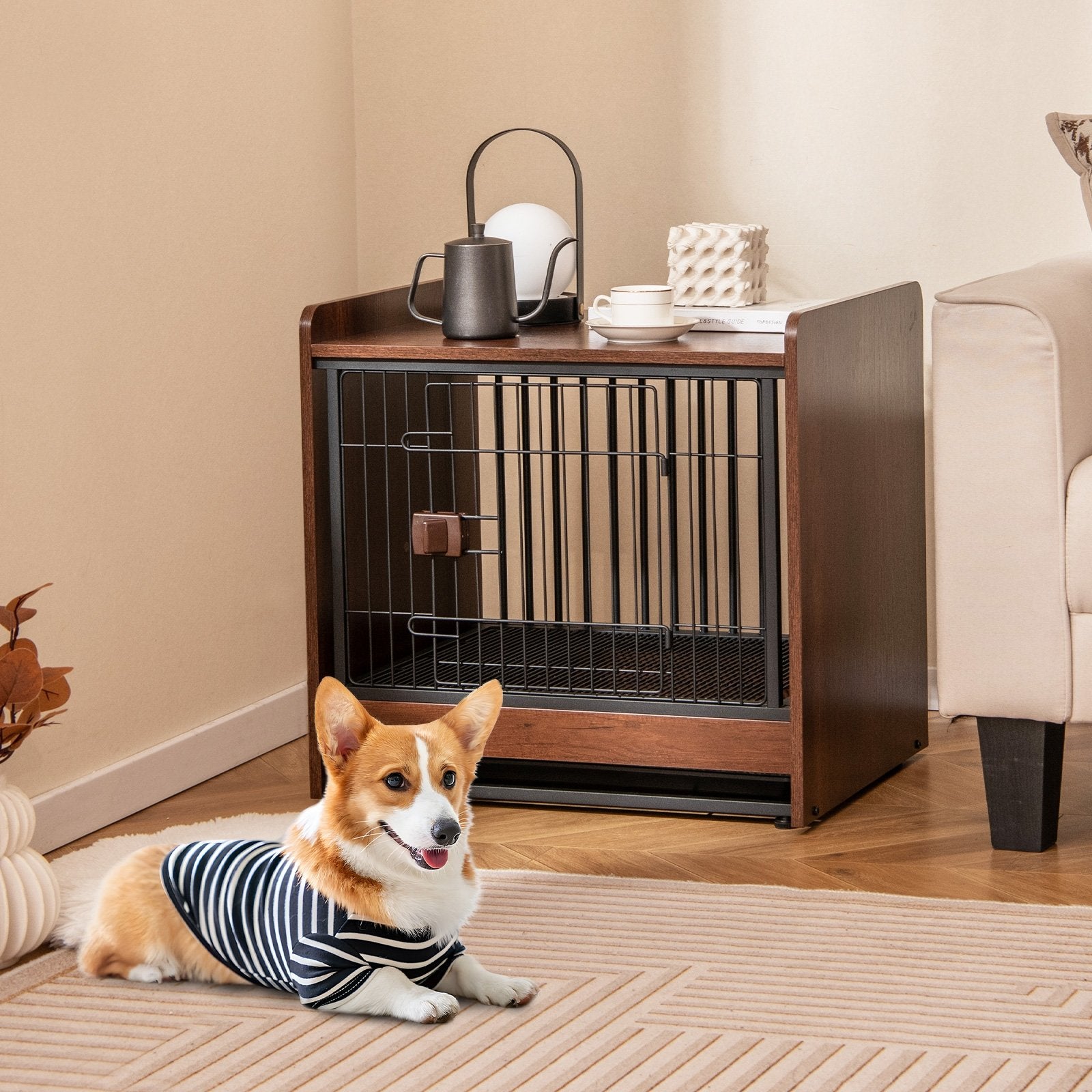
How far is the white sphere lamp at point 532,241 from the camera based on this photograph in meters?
2.29

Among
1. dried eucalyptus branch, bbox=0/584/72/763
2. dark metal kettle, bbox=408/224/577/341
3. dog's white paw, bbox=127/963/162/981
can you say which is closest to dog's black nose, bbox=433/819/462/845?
dog's white paw, bbox=127/963/162/981

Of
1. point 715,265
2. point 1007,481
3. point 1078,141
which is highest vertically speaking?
point 1078,141

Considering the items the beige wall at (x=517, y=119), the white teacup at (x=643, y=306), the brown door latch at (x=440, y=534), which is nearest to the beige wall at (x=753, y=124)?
the beige wall at (x=517, y=119)

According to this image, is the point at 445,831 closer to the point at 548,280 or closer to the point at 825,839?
the point at 825,839

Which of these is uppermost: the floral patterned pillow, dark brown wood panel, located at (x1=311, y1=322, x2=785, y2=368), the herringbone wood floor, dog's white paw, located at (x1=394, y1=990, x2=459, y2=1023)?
the floral patterned pillow

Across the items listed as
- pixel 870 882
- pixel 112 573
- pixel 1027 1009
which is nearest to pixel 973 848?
pixel 870 882

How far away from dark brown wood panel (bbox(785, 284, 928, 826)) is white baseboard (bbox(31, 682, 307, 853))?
0.87m

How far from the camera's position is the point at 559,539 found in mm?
2488

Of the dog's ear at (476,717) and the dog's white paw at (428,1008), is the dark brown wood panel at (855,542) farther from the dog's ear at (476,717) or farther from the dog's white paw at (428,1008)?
the dog's white paw at (428,1008)

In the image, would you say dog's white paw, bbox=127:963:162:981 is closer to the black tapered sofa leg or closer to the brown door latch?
the brown door latch

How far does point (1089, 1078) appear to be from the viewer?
52.1 inches

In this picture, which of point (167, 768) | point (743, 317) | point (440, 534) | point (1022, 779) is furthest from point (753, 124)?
point (167, 768)

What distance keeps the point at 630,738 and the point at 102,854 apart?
67 cm

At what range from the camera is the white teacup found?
203 cm
